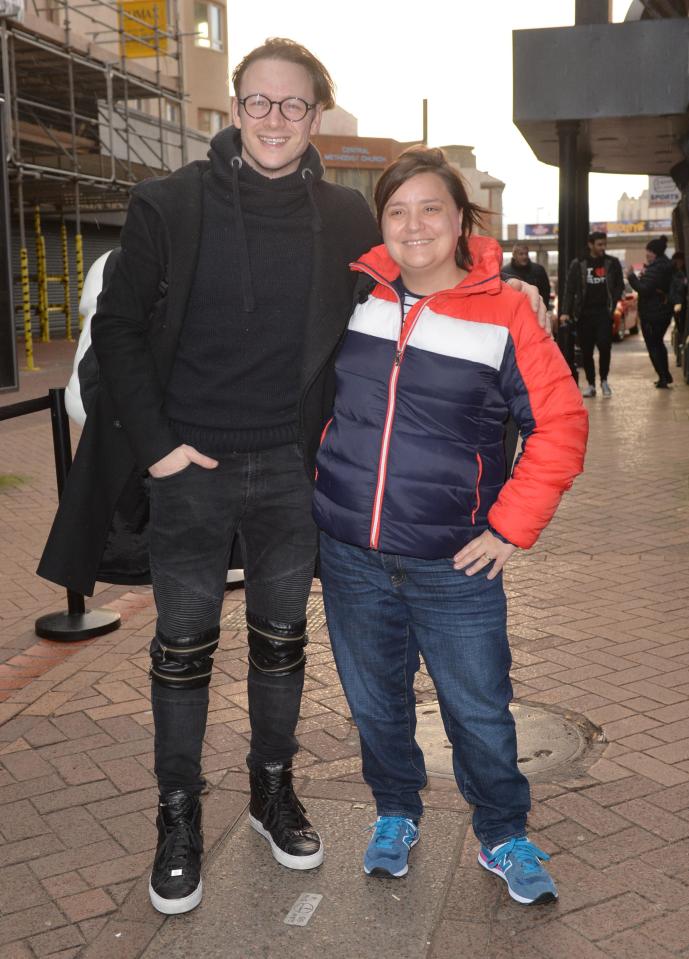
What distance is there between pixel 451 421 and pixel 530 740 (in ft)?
5.47

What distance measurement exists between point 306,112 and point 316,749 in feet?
7.08

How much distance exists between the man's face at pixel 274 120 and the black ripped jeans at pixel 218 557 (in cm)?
74

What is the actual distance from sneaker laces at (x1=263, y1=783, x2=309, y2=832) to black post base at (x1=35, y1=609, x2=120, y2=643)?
2.36 m

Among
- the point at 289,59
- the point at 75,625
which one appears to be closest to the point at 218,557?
the point at 289,59

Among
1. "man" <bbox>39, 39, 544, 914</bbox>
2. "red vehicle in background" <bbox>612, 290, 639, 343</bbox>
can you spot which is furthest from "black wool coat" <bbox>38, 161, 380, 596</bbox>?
"red vehicle in background" <bbox>612, 290, 639, 343</bbox>

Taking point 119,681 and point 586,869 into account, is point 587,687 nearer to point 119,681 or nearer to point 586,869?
point 586,869

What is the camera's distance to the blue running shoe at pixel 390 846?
2.94m

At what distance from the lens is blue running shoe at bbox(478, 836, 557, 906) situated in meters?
2.80

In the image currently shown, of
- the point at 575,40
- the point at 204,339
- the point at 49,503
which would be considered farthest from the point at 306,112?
the point at 575,40

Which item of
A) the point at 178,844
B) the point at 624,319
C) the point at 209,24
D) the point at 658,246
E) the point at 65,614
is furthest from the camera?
the point at 209,24

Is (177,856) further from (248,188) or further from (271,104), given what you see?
(271,104)

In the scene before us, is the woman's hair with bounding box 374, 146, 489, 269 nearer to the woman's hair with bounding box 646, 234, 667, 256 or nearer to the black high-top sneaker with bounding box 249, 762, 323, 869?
the black high-top sneaker with bounding box 249, 762, 323, 869

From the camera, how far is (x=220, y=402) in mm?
2785

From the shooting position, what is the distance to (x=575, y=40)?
42.6ft
